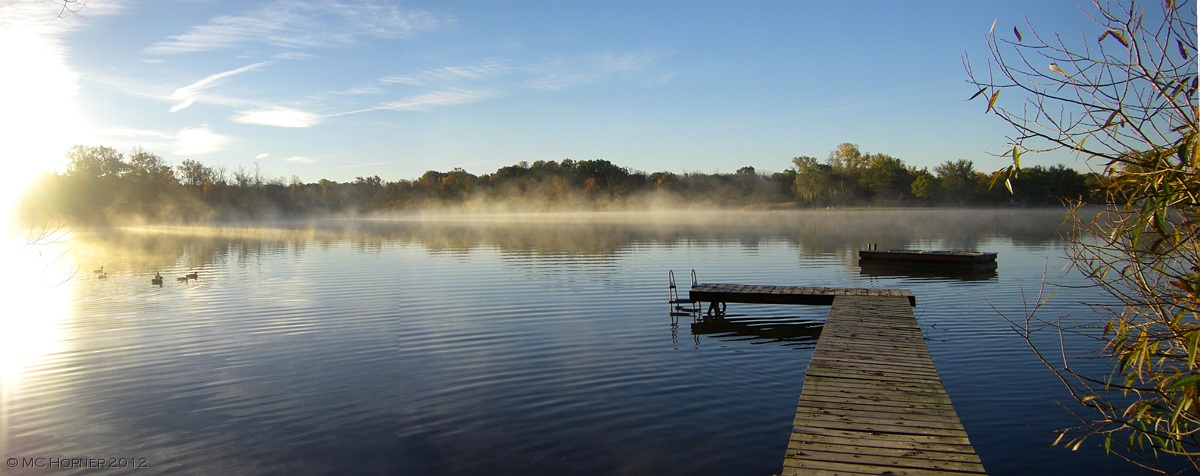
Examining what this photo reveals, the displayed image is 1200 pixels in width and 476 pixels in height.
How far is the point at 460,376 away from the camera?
1400 centimetres

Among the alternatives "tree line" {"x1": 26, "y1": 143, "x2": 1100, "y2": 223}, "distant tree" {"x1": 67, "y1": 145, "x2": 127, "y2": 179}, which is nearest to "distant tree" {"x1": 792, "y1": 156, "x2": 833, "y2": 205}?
"tree line" {"x1": 26, "y1": 143, "x2": 1100, "y2": 223}

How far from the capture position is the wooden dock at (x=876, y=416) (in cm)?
729

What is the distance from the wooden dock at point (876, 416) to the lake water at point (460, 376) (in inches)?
36.5

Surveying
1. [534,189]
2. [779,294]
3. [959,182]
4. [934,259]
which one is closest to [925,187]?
[959,182]

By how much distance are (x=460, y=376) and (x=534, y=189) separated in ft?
547

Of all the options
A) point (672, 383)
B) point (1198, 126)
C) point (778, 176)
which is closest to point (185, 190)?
point (778, 176)

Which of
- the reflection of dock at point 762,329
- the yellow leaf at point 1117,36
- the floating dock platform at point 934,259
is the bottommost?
the reflection of dock at point 762,329

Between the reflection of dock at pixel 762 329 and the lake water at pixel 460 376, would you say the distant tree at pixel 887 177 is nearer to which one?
the lake water at pixel 460 376

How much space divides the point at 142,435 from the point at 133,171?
12228 centimetres

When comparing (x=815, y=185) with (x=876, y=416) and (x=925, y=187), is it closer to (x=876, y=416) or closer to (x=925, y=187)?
(x=925, y=187)

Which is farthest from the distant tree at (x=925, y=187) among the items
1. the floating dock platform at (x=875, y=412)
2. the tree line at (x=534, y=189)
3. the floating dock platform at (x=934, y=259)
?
the floating dock platform at (x=875, y=412)

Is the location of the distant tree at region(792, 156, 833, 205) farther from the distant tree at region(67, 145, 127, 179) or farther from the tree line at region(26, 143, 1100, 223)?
the distant tree at region(67, 145, 127, 179)

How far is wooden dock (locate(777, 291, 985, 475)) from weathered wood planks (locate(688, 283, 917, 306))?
5902mm

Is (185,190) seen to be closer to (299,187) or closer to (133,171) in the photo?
(133,171)
